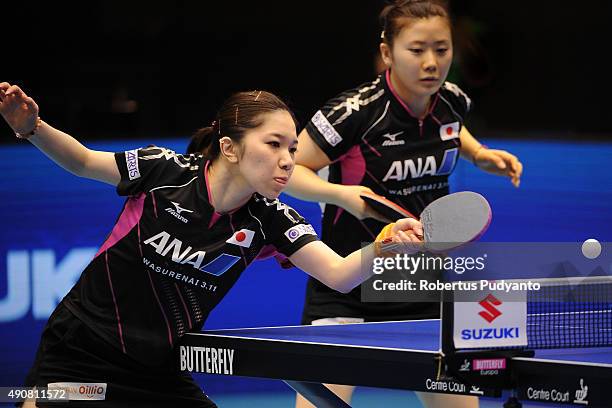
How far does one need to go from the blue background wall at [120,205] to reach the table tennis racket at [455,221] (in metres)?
3.16

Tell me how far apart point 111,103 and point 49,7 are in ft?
2.85

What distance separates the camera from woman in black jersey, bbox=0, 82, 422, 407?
3.46 m

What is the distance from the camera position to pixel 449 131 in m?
4.50

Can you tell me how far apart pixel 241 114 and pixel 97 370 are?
876mm

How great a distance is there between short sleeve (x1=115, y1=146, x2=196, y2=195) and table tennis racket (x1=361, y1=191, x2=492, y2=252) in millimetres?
865

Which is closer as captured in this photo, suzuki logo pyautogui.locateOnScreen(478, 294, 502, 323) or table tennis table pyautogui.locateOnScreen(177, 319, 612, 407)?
table tennis table pyautogui.locateOnScreen(177, 319, 612, 407)

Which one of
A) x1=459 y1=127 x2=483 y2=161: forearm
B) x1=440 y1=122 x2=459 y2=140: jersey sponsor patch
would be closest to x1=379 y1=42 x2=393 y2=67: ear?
x1=440 y1=122 x2=459 y2=140: jersey sponsor patch

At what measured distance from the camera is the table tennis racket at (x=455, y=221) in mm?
2979

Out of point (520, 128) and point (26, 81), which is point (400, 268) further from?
point (520, 128)

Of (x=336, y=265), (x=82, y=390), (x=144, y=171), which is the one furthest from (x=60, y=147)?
(x=336, y=265)

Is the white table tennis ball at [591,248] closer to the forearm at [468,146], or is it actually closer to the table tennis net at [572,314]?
the table tennis net at [572,314]

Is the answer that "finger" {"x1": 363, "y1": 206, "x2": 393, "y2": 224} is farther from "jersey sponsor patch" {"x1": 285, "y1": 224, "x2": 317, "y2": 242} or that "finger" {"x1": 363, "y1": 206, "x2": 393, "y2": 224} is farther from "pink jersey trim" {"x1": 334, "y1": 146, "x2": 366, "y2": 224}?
"jersey sponsor patch" {"x1": 285, "y1": 224, "x2": 317, "y2": 242}

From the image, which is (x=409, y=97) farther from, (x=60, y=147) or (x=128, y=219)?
(x=60, y=147)
